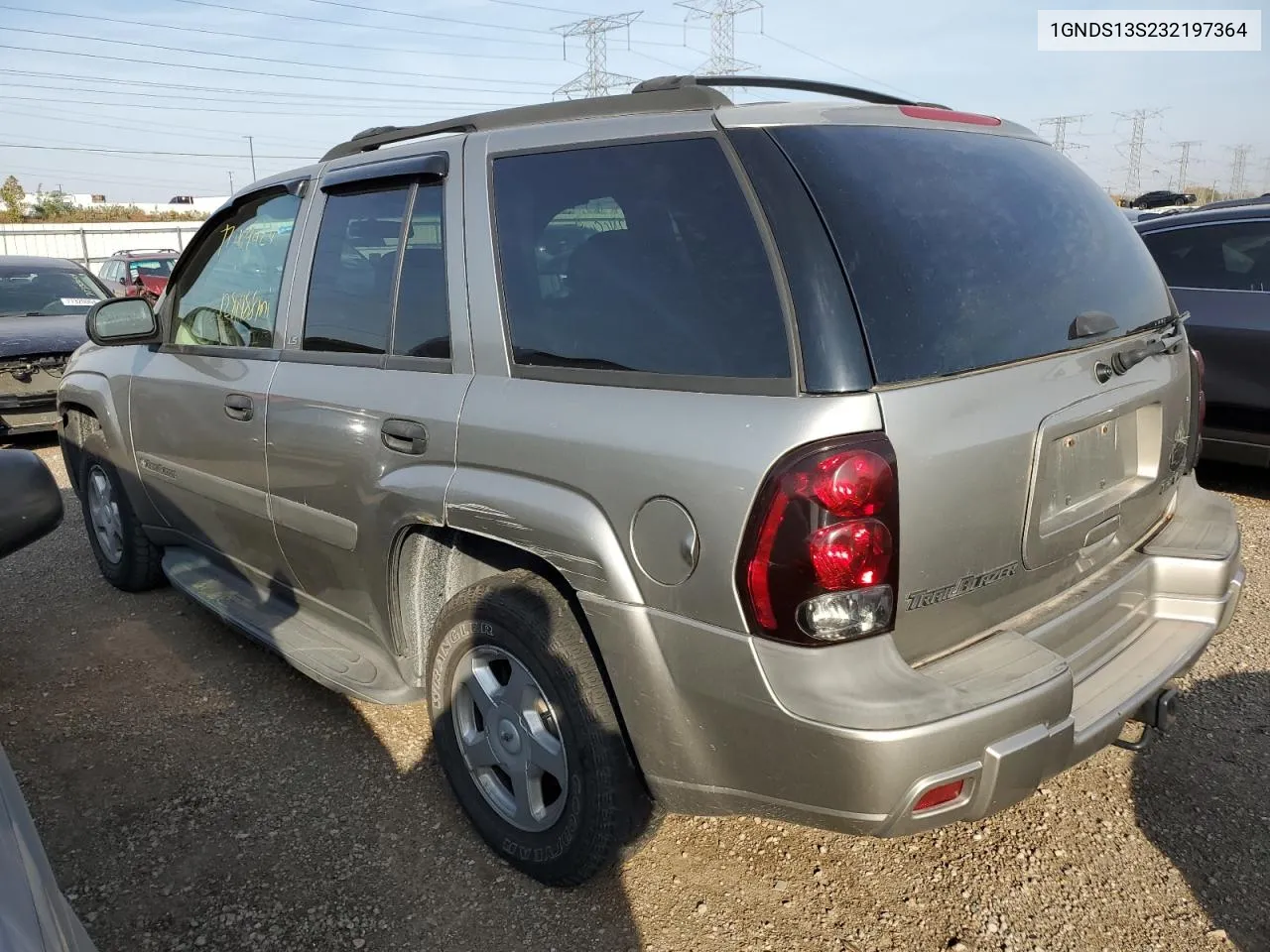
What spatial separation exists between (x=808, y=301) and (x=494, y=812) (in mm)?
1685

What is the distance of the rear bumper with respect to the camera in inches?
72.6

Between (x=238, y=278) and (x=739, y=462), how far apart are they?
262cm

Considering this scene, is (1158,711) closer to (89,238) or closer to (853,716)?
(853,716)

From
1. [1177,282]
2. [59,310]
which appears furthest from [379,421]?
[59,310]

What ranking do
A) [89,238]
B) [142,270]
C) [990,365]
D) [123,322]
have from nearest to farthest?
[990,365] → [123,322] → [142,270] → [89,238]

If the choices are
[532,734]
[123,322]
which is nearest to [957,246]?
[532,734]

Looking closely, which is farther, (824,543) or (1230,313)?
(1230,313)

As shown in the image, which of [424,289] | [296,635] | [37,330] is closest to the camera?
[424,289]

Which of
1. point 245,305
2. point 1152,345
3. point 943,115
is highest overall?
point 943,115

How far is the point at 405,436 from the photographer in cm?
263

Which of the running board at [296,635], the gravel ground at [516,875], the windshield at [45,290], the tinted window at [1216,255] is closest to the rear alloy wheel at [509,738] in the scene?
the gravel ground at [516,875]

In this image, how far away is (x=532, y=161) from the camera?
252 centimetres

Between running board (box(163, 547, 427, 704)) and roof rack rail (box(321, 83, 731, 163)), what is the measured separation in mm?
1660

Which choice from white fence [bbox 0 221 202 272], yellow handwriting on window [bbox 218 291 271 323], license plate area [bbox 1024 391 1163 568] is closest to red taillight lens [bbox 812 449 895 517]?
license plate area [bbox 1024 391 1163 568]
